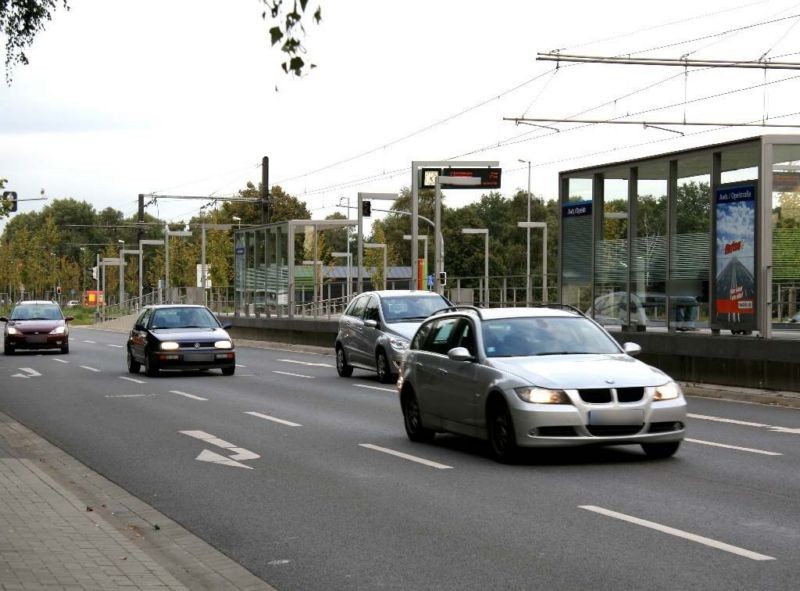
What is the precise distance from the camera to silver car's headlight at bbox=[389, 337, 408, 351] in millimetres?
25047

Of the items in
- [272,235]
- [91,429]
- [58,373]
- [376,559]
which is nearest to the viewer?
[376,559]

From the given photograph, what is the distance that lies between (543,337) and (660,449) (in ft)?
5.26

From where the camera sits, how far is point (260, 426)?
1684cm

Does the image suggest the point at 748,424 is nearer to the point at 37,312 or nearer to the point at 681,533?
the point at 681,533

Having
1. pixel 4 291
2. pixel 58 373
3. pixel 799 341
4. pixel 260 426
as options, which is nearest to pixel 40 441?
pixel 260 426

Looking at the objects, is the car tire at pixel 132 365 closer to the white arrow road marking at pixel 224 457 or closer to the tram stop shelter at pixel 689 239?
the tram stop shelter at pixel 689 239

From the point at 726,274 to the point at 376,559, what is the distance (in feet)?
50.2

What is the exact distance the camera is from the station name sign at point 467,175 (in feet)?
129

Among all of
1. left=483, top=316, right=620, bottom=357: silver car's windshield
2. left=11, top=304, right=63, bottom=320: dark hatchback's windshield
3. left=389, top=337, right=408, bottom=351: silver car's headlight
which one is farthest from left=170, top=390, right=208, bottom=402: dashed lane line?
left=11, top=304, right=63, bottom=320: dark hatchback's windshield

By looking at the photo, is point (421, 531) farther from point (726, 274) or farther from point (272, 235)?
point (272, 235)

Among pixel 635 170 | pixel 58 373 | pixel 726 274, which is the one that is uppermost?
pixel 635 170

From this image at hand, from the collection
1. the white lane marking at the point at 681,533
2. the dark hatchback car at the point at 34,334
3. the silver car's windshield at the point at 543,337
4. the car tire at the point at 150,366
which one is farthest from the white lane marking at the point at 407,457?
the dark hatchback car at the point at 34,334

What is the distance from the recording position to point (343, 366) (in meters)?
27.8

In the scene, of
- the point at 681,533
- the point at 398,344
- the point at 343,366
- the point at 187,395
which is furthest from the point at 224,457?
the point at 343,366
